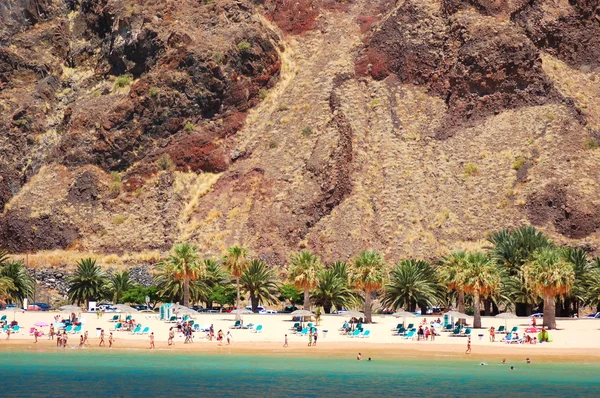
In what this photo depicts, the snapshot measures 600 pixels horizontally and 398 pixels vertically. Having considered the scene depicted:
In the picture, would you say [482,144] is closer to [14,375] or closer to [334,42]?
[334,42]

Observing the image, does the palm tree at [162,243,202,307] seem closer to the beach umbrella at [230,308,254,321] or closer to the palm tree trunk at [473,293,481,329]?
the beach umbrella at [230,308,254,321]

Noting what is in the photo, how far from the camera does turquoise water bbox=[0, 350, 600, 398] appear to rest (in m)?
52.8

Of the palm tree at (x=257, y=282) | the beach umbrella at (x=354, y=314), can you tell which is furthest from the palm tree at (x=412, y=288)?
the palm tree at (x=257, y=282)

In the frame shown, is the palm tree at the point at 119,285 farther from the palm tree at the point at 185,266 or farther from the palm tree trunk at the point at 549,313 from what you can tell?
the palm tree trunk at the point at 549,313

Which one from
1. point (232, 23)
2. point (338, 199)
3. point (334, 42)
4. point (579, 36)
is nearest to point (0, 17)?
point (232, 23)

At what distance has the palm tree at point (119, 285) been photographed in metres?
94.5

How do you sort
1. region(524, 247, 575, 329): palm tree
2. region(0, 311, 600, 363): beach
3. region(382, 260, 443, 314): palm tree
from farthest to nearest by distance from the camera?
region(382, 260, 443, 314): palm tree
region(524, 247, 575, 329): palm tree
region(0, 311, 600, 363): beach

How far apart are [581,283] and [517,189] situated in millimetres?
23488

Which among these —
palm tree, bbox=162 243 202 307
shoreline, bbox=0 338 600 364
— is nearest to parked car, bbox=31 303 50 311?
palm tree, bbox=162 243 202 307

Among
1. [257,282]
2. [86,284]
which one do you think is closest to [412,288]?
[257,282]

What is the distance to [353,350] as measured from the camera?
6925 centimetres

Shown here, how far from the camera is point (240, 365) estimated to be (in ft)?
208

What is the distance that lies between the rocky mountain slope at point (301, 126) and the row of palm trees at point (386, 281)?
34.4 feet

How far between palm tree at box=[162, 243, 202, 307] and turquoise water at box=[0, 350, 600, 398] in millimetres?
18831
